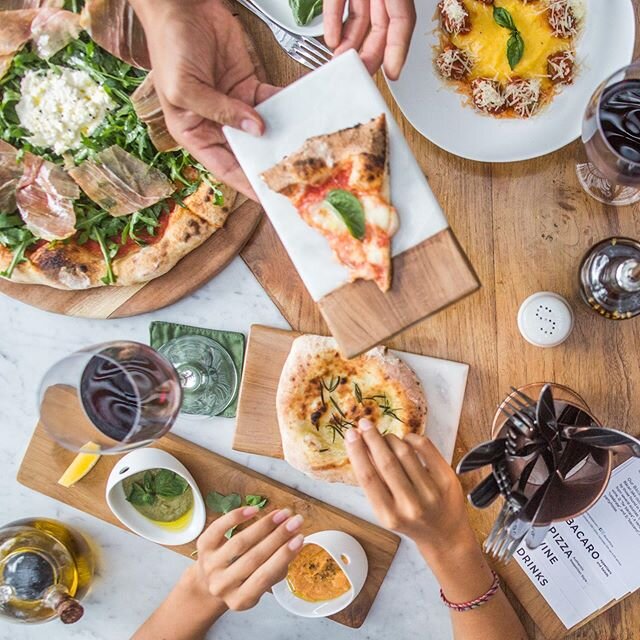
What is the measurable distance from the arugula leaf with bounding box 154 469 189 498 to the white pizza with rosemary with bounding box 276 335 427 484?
0.82ft

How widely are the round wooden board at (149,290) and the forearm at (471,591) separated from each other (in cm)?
72

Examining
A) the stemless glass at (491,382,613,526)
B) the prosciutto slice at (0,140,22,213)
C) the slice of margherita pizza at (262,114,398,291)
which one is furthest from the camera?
the prosciutto slice at (0,140,22,213)

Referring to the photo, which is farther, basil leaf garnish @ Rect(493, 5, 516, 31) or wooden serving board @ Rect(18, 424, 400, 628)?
wooden serving board @ Rect(18, 424, 400, 628)

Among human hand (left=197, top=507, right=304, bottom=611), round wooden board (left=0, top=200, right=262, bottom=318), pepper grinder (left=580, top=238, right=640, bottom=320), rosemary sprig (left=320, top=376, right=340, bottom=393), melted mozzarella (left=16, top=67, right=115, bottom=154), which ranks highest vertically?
Result: melted mozzarella (left=16, top=67, right=115, bottom=154)

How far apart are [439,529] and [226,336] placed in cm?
62

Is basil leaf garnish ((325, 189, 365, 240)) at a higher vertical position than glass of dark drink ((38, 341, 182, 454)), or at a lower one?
higher

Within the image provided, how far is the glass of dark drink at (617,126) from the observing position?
138 cm

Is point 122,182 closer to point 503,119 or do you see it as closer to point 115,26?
point 115,26

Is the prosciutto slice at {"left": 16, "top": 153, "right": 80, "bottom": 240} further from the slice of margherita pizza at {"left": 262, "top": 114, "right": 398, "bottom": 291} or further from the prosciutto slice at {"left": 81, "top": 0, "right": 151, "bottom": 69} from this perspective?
the slice of margherita pizza at {"left": 262, "top": 114, "right": 398, "bottom": 291}

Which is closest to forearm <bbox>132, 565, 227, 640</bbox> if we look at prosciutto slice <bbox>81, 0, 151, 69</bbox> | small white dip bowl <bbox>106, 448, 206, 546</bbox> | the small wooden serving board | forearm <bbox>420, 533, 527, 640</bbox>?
small white dip bowl <bbox>106, 448, 206, 546</bbox>

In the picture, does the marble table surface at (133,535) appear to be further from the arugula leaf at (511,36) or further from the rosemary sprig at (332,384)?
the arugula leaf at (511,36)

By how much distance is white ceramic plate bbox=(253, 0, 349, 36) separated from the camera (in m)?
1.58

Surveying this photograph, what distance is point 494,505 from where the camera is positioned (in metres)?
1.67

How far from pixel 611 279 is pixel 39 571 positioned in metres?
1.34
